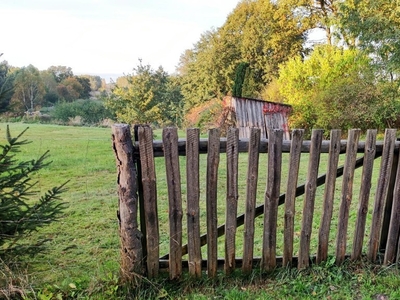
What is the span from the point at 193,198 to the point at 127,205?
18.0 inches

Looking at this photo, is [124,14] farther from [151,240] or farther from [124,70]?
[151,240]

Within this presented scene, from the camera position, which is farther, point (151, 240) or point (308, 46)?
point (308, 46)

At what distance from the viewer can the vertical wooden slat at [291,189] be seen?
88.1 inches

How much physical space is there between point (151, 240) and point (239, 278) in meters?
0.74

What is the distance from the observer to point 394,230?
8.21 feet

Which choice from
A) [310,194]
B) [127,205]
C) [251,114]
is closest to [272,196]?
[310,194]

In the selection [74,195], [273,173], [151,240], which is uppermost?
[273,173]

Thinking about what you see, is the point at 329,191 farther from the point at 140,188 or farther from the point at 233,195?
the point at 140,188

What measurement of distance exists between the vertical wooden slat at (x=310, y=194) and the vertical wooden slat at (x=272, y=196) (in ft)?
0.74

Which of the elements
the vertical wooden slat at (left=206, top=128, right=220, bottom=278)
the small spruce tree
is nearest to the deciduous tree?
the small spruce tree

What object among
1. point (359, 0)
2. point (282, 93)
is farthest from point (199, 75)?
point (359, 0)

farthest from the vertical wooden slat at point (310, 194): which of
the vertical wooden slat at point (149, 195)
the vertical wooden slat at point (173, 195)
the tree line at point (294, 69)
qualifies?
the tree line at point (294, 69)

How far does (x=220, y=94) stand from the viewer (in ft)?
78.3

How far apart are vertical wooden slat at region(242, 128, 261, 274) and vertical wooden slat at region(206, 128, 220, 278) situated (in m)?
0.23
